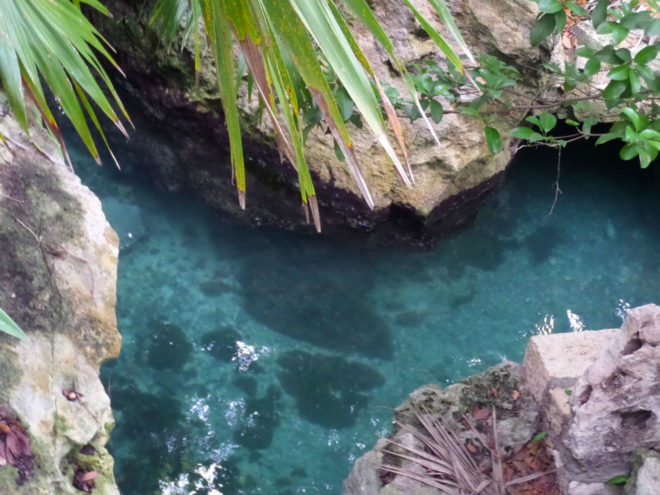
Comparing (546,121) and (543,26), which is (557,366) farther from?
(543,26)

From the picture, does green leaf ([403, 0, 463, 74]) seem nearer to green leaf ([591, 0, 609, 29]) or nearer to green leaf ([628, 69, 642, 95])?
green leaf ([628, 69, 642, 95])

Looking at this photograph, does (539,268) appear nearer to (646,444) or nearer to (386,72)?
(386,72)

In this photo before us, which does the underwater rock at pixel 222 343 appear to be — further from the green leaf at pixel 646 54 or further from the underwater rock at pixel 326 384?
the green leaf at pixel 646 54

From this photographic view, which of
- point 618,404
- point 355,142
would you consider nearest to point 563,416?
point 618,404

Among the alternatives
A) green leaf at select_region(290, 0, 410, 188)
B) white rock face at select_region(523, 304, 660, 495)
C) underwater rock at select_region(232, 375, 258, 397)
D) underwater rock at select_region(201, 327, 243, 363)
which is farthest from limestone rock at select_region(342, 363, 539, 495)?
green leaf at select_region(290, 0, 410, 188)

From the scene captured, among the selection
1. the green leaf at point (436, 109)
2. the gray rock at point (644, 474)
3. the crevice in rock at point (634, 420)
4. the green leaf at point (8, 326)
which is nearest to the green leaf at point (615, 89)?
the green leaf at point (436, 109)

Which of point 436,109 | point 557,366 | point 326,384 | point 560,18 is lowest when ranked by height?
point 326,384
